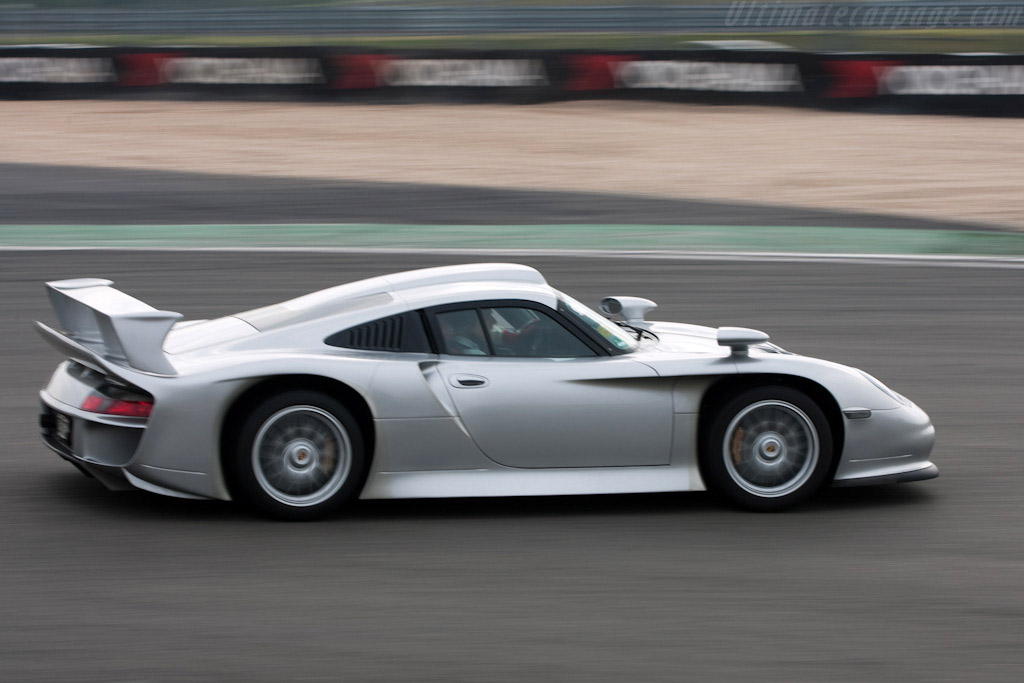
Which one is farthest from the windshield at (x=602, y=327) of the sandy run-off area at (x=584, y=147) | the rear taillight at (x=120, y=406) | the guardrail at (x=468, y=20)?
the guardrail at (x=468, y=20)

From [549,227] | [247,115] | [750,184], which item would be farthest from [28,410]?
[247,115]

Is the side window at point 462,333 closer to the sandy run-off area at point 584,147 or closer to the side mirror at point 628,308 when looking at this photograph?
the side mirror at point 628,308

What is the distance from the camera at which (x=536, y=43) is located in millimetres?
24281

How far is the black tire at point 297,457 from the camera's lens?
17.8 ft

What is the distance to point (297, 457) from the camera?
5.48 meters

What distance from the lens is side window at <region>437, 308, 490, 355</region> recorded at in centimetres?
570

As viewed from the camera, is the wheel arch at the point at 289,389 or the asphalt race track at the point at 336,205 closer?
the wheel arch at the point at 289,389

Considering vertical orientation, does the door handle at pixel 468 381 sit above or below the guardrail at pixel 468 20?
below

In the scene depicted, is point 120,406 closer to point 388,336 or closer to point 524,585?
point 388,336

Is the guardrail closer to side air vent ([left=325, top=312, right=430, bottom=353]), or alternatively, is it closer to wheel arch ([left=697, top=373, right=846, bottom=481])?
wheel arch ([left=697, top=373, right=846, bottom=481])

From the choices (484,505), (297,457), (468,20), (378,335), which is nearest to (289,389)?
(297,457)

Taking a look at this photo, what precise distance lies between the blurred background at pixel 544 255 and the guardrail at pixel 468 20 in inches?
4.1

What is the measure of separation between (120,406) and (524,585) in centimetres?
190

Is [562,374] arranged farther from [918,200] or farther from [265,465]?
[918,200]
